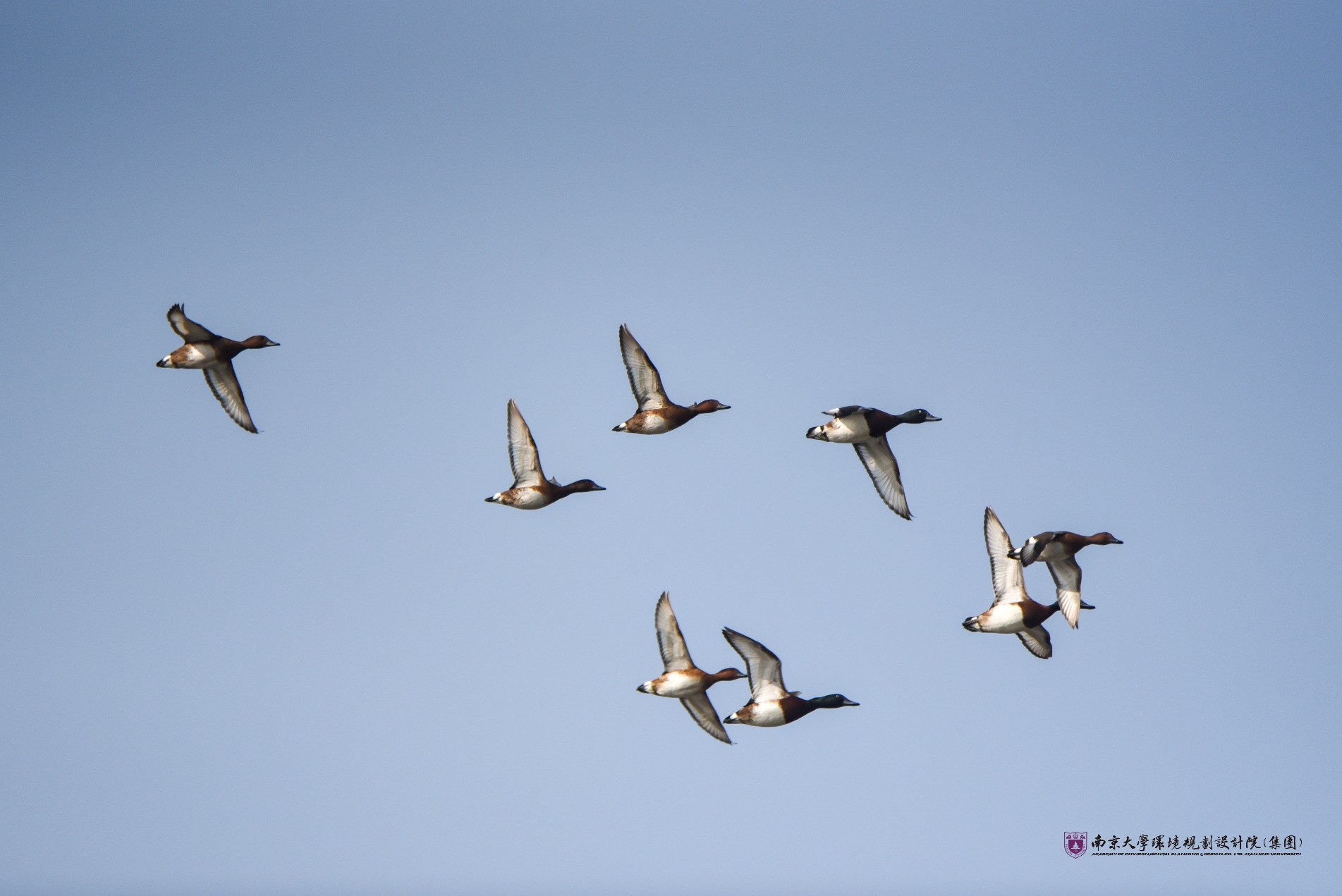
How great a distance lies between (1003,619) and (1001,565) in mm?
1130

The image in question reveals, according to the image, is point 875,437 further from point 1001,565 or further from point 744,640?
→ point 744,640

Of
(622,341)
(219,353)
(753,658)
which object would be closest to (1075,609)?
(753,658)

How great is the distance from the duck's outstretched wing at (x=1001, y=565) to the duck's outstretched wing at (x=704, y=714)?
5.84 m

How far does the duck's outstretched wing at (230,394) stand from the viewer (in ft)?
89.8

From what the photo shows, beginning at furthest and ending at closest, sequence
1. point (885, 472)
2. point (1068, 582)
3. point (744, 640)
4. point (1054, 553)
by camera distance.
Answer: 1. point (885, 472)
2. point (1068, 582)
3. point (1054, 553)
4. point (744, 640)

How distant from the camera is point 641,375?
25.0m

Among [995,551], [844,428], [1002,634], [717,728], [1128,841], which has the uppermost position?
[844,428]

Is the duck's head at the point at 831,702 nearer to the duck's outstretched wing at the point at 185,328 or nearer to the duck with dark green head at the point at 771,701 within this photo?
the duck with dark green head at the point at 771,701

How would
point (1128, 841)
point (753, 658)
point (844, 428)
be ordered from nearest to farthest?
point (753, 658) < point (844, 428) < point (1128, 841)

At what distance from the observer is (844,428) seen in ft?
84.1

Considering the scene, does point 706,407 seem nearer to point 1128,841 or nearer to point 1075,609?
point 1075,609

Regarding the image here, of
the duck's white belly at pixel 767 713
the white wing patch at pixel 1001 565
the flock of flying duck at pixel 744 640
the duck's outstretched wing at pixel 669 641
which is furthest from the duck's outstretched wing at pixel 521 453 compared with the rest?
the white wing patch at pixel 1001 565

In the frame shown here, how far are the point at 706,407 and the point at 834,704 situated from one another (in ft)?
19.9

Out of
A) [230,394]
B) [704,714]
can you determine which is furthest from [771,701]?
[230,394]
